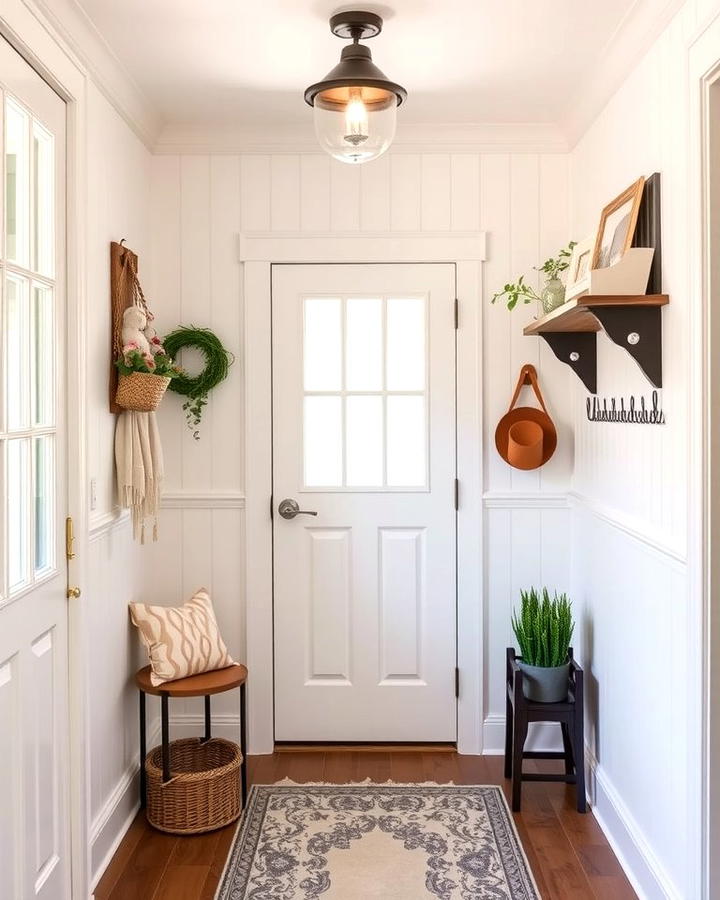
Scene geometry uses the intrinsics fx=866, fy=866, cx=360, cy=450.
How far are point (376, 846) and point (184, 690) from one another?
2.59 ft

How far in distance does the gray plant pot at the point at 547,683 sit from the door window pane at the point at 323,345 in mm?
1321

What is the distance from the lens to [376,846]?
272 centimetres

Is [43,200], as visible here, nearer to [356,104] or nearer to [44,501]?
[44,501]

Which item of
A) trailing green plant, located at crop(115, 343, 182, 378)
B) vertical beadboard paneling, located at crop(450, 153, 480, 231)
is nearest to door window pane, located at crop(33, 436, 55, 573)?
trailing green plant, located at crop(115, 343, 182, 378)

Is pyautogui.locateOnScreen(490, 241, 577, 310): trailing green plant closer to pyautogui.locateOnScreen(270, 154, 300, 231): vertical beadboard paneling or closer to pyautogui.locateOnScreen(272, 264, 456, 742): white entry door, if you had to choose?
pyautogui.locateOnScreen(272, 264, 456, 742): white entry door

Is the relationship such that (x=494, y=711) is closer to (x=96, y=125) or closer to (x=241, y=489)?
(x=241, y=489)

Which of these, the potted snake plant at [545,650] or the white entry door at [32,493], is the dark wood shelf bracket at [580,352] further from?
the white entry door at [32,493]

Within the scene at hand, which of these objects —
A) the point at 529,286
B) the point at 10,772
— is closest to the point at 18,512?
the point at 10,772

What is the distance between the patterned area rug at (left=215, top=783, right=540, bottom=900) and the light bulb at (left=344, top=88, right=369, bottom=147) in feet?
6.94

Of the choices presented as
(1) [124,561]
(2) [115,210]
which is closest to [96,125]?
(2) [115,210]

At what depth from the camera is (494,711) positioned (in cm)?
350

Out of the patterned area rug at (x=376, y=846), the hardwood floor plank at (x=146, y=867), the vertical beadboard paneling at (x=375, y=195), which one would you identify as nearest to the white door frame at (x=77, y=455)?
the hardwood floor plank at (x=146, y=867)

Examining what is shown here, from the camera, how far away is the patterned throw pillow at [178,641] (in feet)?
9.62

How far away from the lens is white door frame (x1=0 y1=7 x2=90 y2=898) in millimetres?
2338
